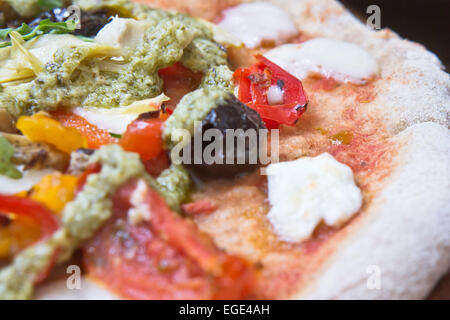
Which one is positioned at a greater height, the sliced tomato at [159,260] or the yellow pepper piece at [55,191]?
the yellow pepper piece at [55,191]

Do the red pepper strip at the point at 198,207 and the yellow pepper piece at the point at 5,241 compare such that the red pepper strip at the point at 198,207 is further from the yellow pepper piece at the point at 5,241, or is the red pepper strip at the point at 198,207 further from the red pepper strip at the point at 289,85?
the red pepper strip at the point at 289,85

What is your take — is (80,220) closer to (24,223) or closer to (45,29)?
(24,223)

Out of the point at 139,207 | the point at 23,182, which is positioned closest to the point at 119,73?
the point at 23,182

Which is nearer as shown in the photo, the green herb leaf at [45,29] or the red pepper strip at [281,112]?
the red pepper strip at [281,112]

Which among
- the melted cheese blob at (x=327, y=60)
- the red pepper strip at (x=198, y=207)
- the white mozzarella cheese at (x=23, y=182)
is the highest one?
the white mozzarella cheese at (x=23, y=182)

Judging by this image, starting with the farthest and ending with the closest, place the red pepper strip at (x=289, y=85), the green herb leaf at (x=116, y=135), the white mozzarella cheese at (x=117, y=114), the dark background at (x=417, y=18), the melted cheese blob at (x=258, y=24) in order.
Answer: the dark background at (x=417, y=18)
the melted cheese blob at (x=258, y=24)
the red pepper strip at (x=289, y=85)
the white mozzarella cheese at (x=117, y=114)
the green herb leaf at (x=116, y=135)

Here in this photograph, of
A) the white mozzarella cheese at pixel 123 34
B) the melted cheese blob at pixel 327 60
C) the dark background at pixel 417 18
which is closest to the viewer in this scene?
the white mozzarella cheese at pixel 123 34

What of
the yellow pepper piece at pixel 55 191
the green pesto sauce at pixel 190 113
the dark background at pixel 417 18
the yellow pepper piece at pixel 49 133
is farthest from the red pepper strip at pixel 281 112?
the dark background at pixel 417 18
